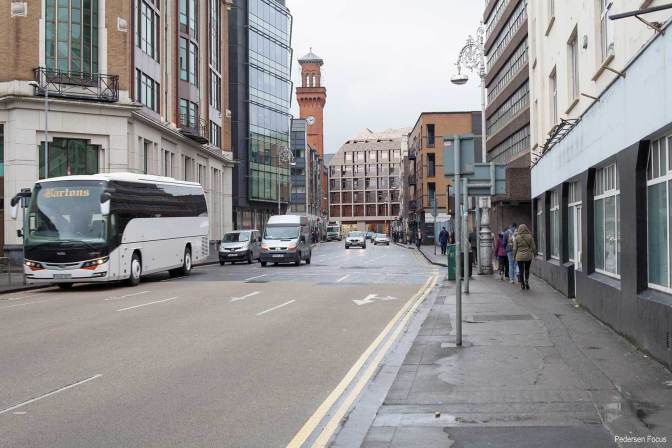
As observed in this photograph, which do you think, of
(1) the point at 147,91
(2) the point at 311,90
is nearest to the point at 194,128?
(1) the point at 147,91

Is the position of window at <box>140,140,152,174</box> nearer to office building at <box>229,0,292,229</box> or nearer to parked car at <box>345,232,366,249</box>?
office building at <box>229,0,292,229</box>

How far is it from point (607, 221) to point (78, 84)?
28.4 meters

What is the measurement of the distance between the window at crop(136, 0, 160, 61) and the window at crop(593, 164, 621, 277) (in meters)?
30.8

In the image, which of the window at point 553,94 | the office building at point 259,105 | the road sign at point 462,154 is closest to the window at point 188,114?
the office building at point 259,105

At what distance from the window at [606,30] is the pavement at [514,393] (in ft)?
17.0

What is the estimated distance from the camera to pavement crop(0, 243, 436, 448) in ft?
19.3

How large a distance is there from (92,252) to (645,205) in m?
15.9

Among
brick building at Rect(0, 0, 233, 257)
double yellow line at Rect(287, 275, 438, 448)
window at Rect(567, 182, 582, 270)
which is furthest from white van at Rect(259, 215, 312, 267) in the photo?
double yellow line at Rect(287, 275, 438, 448)

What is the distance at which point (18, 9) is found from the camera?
1305 inches

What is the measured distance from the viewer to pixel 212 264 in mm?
39938

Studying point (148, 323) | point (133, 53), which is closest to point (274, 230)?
point (133, 53)

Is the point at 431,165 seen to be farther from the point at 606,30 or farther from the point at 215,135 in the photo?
the point at 606,30

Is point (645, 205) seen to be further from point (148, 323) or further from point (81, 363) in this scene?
point (148, 323)

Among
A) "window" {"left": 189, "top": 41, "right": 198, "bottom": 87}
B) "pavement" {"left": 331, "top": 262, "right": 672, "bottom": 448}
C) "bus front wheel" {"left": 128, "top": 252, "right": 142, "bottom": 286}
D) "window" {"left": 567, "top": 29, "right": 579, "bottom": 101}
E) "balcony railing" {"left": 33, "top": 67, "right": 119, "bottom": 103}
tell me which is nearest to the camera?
"pavement" {"left": 331, "top": 262, "right": 672, "bottom": 448}
